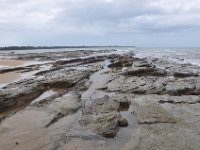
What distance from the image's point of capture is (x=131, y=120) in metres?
10.4

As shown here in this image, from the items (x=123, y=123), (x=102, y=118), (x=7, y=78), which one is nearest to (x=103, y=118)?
(x=102, y=118)

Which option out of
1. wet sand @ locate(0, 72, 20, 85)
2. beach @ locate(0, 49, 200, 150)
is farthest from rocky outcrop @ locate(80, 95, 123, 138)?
wet sand @ locate(0, 72, 20, 85)

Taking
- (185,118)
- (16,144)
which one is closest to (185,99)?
(185,118)

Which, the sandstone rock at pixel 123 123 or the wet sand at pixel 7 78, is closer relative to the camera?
the sandstone rock at pixel 123 123

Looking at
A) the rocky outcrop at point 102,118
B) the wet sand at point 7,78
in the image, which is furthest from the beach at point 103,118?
the wet sand at point 7,78

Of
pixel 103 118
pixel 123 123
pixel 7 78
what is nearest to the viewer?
pixel 123 123

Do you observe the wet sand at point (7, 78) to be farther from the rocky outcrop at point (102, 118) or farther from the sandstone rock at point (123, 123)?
the sandstone rock at point (123, 123)

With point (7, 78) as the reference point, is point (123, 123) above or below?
above

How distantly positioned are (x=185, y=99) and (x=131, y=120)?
431 cm

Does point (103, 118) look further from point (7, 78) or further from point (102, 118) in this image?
point (7, 78)

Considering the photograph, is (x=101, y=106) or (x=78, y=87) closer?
(x=101, y=106)

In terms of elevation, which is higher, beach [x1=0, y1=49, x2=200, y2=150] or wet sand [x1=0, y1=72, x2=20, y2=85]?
beach [x1=0, y1=49, x2=200, y2=150]

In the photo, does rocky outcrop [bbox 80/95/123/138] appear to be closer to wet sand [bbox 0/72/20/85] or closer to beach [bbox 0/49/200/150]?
beach [bbox 0/49/200/150]

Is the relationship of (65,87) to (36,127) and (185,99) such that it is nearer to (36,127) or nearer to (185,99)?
(185,99)
